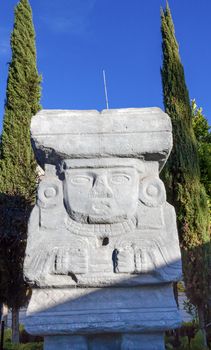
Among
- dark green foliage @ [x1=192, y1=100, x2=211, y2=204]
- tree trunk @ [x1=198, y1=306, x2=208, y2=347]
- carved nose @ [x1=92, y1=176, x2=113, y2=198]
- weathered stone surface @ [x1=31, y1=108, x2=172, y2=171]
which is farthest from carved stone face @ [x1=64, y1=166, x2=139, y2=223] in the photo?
dark green foliage @ [x1=192, y1=100, x2=211, y2=204]

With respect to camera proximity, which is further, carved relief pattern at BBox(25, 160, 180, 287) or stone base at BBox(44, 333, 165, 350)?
carved relief pattern at BBox(25, 160, 180, 287)

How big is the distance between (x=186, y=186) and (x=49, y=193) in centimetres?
480

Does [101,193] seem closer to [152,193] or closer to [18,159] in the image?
[152,193]

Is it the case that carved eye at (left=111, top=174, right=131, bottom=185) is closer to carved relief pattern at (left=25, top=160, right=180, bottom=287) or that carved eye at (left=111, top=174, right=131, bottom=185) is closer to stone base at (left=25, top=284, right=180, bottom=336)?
carved relief pattern at (left=25, top=160, right=180, bottom=287)

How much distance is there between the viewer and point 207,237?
7.38 metres

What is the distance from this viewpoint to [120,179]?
10.5 ft

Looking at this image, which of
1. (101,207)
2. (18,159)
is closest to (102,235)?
(101,207)

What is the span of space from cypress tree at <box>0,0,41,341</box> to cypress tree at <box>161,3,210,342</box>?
2.81m

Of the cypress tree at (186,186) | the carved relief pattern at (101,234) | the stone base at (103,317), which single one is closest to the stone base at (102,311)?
the stone base at (103,317)

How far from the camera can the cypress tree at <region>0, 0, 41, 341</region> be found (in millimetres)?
6359

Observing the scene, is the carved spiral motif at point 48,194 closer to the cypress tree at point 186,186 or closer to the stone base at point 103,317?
the stone base at point 103,317

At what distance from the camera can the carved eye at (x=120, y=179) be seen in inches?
126

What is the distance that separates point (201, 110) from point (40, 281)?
31.8ft

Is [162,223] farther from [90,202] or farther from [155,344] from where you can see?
[155,344]
